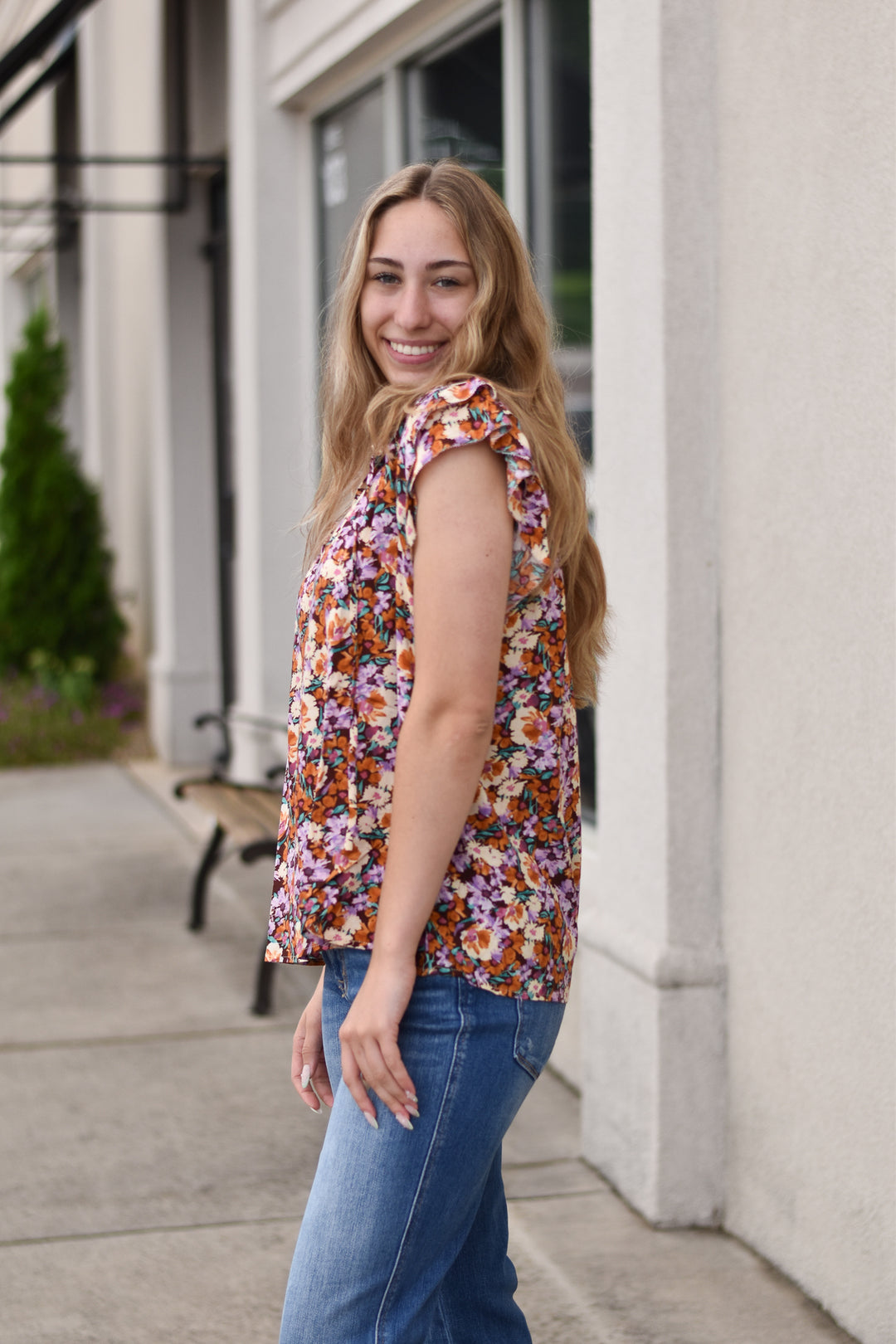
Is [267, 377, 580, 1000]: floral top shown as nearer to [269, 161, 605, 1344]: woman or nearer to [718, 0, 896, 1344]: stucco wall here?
[269, 161, 605, 1344]: woman

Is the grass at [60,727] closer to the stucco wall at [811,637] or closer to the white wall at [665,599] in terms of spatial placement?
the white wall at [665,599]

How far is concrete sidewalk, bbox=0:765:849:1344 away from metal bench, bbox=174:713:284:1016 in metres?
0.10

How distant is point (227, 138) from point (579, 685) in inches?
279

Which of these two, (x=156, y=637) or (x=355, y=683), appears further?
(x=156, y=637)

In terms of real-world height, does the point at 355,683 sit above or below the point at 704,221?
below

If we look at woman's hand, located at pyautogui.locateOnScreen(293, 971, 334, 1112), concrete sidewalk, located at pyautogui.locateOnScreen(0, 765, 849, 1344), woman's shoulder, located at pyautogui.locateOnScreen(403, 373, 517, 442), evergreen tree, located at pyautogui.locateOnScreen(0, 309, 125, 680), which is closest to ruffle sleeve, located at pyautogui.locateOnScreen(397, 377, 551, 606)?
woman's shoulder, located at pyautogui.locateOnScreen(403, 373, 517, 442)

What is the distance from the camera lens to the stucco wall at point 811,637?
2602 millimetres

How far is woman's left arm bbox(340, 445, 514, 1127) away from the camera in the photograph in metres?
1.62

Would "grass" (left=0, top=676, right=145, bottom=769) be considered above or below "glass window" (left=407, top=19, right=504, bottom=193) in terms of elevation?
below

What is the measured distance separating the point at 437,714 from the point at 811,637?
4.48 ft

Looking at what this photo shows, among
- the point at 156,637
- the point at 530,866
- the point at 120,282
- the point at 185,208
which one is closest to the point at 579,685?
the point at 530,866

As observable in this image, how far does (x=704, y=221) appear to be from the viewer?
3.11 metres

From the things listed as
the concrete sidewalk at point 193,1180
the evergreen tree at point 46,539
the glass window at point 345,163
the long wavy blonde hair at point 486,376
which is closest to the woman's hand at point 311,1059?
the long wavy blonde hair at point 486,376

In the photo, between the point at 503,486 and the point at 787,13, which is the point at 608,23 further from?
the point at 503,486
